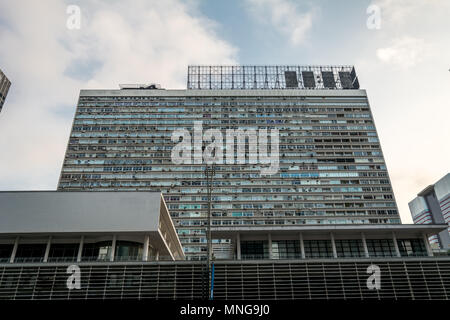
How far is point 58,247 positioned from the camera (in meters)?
35.1

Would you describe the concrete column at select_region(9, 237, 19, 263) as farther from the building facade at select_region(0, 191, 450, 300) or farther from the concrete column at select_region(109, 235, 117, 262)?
the concrete column at select_region(109, 235, 117, 262)

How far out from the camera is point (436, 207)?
6171 inches

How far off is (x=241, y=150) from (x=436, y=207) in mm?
127720

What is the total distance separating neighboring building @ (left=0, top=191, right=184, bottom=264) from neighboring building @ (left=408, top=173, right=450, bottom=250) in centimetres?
14874

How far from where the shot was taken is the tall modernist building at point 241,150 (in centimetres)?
7425

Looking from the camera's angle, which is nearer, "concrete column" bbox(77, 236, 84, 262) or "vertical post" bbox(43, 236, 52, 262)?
"concrete column" bbox(77, 236, 84, 262)

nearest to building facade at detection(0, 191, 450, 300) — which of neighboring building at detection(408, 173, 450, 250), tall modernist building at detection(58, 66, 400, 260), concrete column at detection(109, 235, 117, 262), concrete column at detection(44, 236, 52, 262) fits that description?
concrete column at detection(44, 236, 52, 262)

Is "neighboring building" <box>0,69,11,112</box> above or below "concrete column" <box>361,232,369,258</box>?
above

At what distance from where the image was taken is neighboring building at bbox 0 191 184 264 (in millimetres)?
33531

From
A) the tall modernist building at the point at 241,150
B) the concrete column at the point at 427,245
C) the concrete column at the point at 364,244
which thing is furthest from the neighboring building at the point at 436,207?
the concrete column at the point at 364,244

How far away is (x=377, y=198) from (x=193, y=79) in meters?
60.0

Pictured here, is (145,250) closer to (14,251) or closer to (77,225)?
(77,225)

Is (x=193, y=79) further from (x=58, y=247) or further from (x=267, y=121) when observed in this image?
(x=58, y=247)
